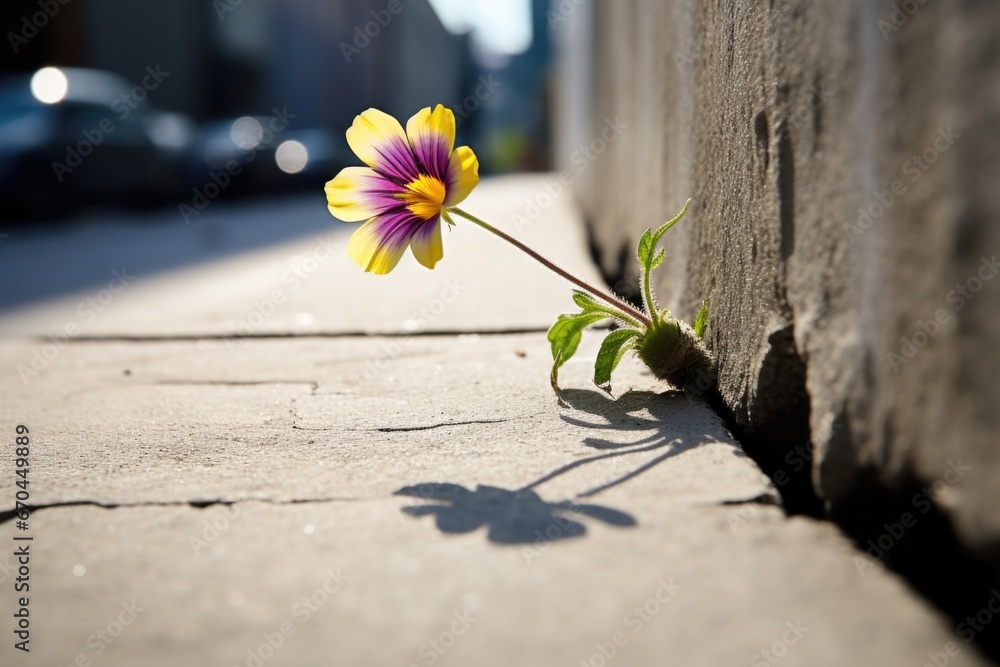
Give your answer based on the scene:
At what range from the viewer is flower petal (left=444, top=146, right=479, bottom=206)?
1.25 m

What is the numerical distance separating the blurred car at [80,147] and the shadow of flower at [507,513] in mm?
7422

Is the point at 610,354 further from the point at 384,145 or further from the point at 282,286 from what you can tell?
the point at 282,286

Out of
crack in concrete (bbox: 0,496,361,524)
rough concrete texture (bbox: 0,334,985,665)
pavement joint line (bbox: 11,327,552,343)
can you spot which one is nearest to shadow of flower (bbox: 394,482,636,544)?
rough concrete texture (bbox: 0,334,985,665)

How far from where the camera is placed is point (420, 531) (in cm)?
95

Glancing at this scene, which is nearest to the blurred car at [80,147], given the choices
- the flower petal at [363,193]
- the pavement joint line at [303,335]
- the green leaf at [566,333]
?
the pavement joint line at [303,335]

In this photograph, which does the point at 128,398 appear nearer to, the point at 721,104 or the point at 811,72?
the point at 721,104

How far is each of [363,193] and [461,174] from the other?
181mm

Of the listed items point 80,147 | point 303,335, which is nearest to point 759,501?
point 303,335

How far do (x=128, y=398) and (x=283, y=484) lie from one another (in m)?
0.68

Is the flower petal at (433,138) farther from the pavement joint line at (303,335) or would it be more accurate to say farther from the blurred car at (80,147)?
the blurred car at (80,147)

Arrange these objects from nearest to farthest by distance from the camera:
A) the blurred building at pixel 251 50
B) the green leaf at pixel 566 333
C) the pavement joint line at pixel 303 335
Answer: the green leaf at pixel 566 333 < the pavement joint line at pixel 303 335 < the blurred building at pixel 251 50

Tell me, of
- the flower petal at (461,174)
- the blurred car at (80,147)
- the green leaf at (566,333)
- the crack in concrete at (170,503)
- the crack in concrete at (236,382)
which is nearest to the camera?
the crack in concrete at (170,503)

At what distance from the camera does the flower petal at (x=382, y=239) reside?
1362 millimetres

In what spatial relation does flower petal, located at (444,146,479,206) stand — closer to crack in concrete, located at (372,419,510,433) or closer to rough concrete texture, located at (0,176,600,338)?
crack in concrete, located at (372,419,510,433)
